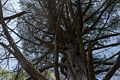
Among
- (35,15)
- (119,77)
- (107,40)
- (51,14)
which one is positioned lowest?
(119,77)

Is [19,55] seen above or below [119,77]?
above

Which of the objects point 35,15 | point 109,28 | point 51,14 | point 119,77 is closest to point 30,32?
point 35,15

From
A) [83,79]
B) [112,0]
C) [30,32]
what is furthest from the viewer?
[30,32]

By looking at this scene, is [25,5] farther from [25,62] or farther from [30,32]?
[25,62]

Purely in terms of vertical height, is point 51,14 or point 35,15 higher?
point 51,14

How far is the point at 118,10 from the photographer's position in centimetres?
452

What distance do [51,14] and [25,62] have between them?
399 mm

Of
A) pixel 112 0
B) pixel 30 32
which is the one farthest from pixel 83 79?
pixel 30 32

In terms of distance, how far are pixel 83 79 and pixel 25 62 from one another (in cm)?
102

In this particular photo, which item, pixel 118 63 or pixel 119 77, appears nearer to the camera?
pixel 118 63

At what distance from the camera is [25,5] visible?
185 inches

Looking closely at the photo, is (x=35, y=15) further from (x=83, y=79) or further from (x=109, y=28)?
(x=83, y=79)

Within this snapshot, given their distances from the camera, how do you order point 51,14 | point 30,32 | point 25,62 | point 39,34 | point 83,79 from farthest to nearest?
point 39,34 → point 30,32 → point 83,79 → point 51,14 → point 25,62

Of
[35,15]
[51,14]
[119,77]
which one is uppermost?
[51,14]
